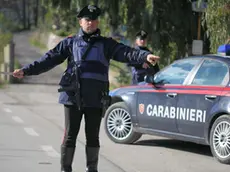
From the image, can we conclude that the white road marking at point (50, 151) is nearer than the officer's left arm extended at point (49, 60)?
No

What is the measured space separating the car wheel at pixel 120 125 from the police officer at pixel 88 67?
3.36m

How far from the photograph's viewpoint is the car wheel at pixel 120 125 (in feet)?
32.1

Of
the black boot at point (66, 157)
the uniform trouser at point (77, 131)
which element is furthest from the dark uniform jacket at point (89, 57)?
the black boot at point (66, 157)

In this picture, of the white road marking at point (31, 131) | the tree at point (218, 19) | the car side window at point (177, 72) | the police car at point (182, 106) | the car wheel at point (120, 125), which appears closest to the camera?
the police car at point (182, 106)

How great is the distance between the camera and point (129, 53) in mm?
A: 6230

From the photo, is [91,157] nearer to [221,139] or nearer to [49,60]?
[49,60]

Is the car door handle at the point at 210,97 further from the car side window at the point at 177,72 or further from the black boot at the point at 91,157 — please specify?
the black boot at the point at 91,157

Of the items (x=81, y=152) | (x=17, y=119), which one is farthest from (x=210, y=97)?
(x=17, y=119)

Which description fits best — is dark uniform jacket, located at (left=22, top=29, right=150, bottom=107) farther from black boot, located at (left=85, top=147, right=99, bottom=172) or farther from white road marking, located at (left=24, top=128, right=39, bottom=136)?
white road marking, located at (left=24, top=128, right=39, bottom=136)

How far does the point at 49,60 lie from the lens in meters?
6.37

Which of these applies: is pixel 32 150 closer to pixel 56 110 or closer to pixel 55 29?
pixel 56 110

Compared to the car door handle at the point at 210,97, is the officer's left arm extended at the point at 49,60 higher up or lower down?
higher up

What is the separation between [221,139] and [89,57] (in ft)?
8.93

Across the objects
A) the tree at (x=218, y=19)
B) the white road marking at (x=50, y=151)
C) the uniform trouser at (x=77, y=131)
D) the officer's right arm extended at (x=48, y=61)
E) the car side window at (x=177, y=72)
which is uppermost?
the tree at (x=218, y=19)
